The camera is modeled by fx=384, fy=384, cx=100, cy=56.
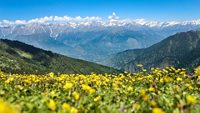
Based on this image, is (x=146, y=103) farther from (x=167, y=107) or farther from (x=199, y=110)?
(x=199, y=110)

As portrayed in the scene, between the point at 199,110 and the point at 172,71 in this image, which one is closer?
the point at 199,110

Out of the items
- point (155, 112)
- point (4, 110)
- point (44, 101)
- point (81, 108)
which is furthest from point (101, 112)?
point (4, 110)

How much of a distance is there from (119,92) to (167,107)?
4247 mm

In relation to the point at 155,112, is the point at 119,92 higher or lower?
lower

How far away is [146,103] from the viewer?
8258mm

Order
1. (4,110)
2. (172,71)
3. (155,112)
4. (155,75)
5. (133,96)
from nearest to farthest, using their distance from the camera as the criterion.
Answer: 1. (4,110)
2. (155,112)
3. (133,96)
4. (155,75)
5. (172,71)

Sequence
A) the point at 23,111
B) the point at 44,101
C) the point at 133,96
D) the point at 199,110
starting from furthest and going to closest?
the point at 133,96, the point at 199,110, the point at 44,101, the point at 23,111

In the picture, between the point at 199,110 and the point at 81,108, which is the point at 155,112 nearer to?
the point at 81,108

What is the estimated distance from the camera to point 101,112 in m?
7.46

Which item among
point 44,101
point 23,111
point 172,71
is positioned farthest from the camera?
point 172,71

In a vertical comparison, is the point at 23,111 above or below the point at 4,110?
below

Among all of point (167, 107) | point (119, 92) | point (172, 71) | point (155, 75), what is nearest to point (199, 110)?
point (167, 107)

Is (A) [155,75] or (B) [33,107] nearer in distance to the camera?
(B) [33,107]

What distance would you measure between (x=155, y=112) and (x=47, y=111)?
2.15 metres
